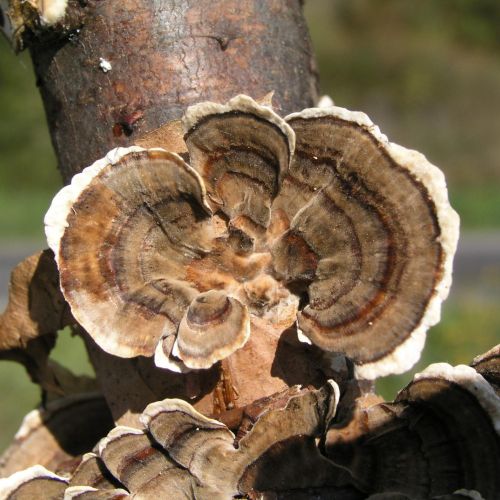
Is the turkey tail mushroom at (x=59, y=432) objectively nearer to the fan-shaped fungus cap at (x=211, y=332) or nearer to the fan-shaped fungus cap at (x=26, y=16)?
the fan-shaped fungus cap at (x=211, y=332)

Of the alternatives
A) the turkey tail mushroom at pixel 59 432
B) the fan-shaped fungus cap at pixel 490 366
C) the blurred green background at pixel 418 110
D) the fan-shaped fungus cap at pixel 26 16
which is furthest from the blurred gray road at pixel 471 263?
the fan-shaped fungus cap at pixel 26 16

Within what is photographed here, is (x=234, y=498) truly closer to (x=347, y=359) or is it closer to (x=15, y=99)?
(x=347, y=359)

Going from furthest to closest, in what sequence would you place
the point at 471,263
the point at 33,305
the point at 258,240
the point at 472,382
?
the point at 471,263, the point at 33,305, the point at 258,240, the point at 472,382

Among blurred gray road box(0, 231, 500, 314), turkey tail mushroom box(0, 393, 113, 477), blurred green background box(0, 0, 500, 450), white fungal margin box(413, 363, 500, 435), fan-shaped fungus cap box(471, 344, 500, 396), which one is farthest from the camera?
blurred gray road box(0, 231, 500, 314)

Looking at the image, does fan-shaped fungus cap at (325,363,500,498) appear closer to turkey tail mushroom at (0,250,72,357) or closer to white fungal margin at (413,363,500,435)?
white fungal margin at (413,363,500,435)

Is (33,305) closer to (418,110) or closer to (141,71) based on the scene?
(141,71)

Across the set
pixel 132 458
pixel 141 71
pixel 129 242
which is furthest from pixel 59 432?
pixel 141 71

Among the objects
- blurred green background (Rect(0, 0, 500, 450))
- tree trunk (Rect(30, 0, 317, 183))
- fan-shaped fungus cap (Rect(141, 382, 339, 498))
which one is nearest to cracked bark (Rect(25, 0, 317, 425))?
tree trunk (Rect(30, 0, 317, 183))
